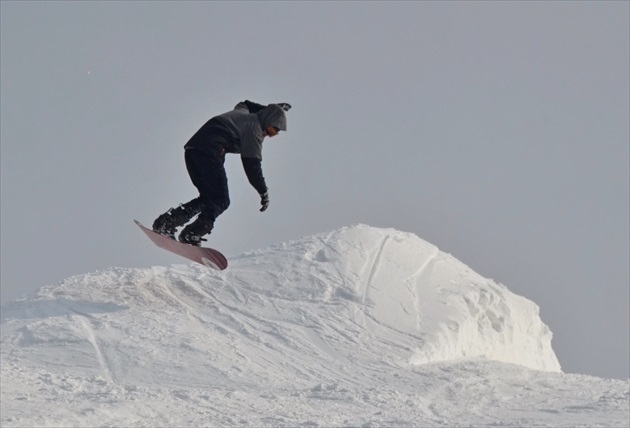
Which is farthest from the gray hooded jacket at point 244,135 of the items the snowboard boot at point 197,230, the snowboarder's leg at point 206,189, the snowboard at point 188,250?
the snowboard at point 188,250

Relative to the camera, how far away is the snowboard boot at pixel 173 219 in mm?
15266

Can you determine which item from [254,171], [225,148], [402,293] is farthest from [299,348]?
[254,171]

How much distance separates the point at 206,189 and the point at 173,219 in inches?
26.5

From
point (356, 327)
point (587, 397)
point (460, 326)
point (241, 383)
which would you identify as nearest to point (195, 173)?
point (241, 383)

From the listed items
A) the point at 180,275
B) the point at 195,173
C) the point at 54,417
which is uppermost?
the point at 180,275

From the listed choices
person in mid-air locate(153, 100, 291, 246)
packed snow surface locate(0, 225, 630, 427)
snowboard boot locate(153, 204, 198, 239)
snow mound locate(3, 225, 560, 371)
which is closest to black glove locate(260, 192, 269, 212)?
person in mid-air locate(153, 100, 291, 246)

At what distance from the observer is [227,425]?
17484mm

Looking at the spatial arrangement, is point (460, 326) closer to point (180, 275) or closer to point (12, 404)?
point (180, 275)

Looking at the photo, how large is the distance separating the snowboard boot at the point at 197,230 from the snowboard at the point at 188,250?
25cm

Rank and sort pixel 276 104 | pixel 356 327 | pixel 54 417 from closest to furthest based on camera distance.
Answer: pixel 276 104 < pixel 54 417 < pixel 356 327

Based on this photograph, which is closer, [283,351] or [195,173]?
[195,173]

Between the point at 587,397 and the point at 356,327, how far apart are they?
5.23 meters

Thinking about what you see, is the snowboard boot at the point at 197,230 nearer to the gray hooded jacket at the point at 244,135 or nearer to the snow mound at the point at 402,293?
the gray hooded jacket at the point at 244,135

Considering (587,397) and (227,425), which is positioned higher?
(587,397)
